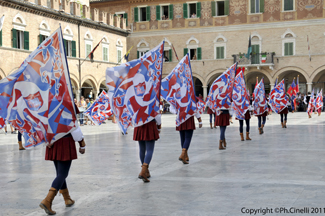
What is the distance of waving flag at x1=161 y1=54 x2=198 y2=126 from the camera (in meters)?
10.4

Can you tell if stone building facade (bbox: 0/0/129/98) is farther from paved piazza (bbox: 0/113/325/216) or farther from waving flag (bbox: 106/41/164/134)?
waving flag (bbox: 106/41/164/134)

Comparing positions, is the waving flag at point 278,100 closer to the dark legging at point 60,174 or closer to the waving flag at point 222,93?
the waving flag at point 222,93

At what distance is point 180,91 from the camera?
10555 mm

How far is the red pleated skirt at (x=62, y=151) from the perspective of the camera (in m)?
6.12

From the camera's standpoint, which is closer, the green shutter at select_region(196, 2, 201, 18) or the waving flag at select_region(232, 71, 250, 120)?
the waving flag at select_region(232, 71, 250, 120)

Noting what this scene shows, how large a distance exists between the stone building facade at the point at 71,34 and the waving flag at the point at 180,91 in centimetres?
2232

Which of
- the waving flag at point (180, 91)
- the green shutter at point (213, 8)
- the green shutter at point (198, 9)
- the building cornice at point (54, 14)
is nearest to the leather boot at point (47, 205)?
the waving flag at point (180, 91)

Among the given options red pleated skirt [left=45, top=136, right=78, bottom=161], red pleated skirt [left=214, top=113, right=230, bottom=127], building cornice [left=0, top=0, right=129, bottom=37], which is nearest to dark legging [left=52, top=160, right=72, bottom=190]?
red pleated skirt [left=45, top=136, right=78, bottom=161]

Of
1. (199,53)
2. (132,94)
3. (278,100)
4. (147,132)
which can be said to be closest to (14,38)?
(278,100)

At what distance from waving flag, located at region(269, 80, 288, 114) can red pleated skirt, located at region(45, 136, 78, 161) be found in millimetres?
15738

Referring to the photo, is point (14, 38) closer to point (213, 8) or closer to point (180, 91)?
point (213, 8)

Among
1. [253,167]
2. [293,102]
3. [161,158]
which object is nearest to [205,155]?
[161,158]

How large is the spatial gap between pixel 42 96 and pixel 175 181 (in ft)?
9.68

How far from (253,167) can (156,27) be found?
38656 mm
